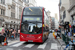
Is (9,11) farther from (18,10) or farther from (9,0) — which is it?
(18,10)

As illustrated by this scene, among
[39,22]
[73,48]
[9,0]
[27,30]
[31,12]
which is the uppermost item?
[9,0]

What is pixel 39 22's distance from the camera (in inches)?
432

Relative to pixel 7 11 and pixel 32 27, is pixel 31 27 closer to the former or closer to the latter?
pixel 32 27

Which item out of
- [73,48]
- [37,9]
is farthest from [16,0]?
[73,48]

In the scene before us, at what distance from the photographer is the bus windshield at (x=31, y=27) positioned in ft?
35.7

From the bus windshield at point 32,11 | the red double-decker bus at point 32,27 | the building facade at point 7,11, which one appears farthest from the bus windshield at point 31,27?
the building facade at point 7,11

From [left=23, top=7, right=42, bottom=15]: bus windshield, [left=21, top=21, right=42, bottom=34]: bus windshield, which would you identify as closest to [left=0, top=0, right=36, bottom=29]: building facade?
[left=23, top=7, right=42, bottom=15]: bus windshield

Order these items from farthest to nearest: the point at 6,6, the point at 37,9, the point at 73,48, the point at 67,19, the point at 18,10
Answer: the point at 18,10, the point at 6,6, the point at 67,19, the point at 37,9, the point at 73,48

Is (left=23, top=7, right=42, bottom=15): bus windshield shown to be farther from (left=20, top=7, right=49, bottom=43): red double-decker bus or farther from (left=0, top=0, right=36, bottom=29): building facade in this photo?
(left=0, top=0, right=36, bottom=29): building facade

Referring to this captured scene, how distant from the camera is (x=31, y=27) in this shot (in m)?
11.0

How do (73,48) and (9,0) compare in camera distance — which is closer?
(73,48)

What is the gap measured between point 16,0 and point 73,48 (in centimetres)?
3636

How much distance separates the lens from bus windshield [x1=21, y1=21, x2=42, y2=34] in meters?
10.9

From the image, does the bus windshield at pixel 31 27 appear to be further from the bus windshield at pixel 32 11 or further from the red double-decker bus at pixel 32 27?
the bus windshield at pixel 32 11
